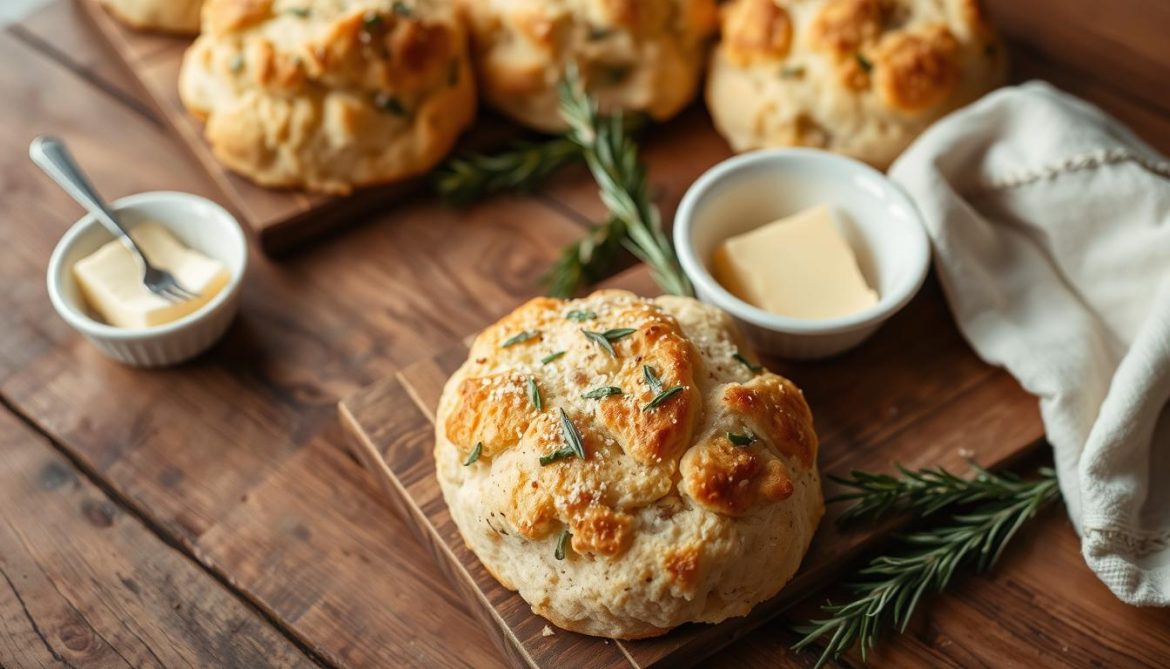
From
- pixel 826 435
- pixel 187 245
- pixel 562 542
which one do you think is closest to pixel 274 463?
pixel 187 245

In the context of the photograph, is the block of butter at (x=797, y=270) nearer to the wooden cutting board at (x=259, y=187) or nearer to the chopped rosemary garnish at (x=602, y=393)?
the chopped rosemary garnish at (x=602, y=393)

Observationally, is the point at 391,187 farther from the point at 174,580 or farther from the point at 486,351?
the point at 174,580

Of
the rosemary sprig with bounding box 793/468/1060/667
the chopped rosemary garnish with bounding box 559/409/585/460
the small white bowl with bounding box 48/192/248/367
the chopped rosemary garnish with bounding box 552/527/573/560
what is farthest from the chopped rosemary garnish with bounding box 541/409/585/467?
the small white bowl with bounding box 48/192/248/367

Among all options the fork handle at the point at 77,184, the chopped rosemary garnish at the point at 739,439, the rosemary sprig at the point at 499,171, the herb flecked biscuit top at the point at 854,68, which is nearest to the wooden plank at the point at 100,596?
the fork handle at the point at 77,184

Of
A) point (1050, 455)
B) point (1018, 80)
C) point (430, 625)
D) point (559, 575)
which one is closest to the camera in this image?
point (559, 575)

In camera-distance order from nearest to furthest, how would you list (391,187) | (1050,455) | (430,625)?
(430,625), (1050,455), (391,187)

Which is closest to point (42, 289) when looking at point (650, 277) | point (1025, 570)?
point (650, 277)
